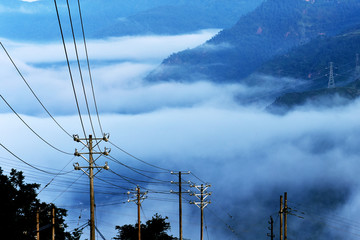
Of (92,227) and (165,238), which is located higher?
(165,238)

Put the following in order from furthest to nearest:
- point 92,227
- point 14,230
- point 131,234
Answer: point 131,234, point 14,230, point 92,227

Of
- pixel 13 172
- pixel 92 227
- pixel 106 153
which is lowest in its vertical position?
pixel 92 227

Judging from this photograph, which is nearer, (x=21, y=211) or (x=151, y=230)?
(x=21, y=211)

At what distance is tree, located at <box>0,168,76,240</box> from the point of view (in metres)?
80.0

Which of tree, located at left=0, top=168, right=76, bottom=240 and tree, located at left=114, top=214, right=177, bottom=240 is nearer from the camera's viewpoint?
tree, located at left=0, top=168, right=76, bottom=240

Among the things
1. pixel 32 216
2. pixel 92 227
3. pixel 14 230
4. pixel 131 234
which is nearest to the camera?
pixel 92 227

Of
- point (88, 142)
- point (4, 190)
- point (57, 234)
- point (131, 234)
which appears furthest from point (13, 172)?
point (88, 142)

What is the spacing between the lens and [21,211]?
8806 cm

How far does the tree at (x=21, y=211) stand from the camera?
80000 millimetres

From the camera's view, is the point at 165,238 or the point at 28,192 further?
the point at 165,238

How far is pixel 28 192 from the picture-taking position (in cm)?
8806

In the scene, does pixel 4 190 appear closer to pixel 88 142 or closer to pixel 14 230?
pixel 14 230

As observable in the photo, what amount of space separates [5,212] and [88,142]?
33.8 m

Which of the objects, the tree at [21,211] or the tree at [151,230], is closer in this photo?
the tree at [21,211]
